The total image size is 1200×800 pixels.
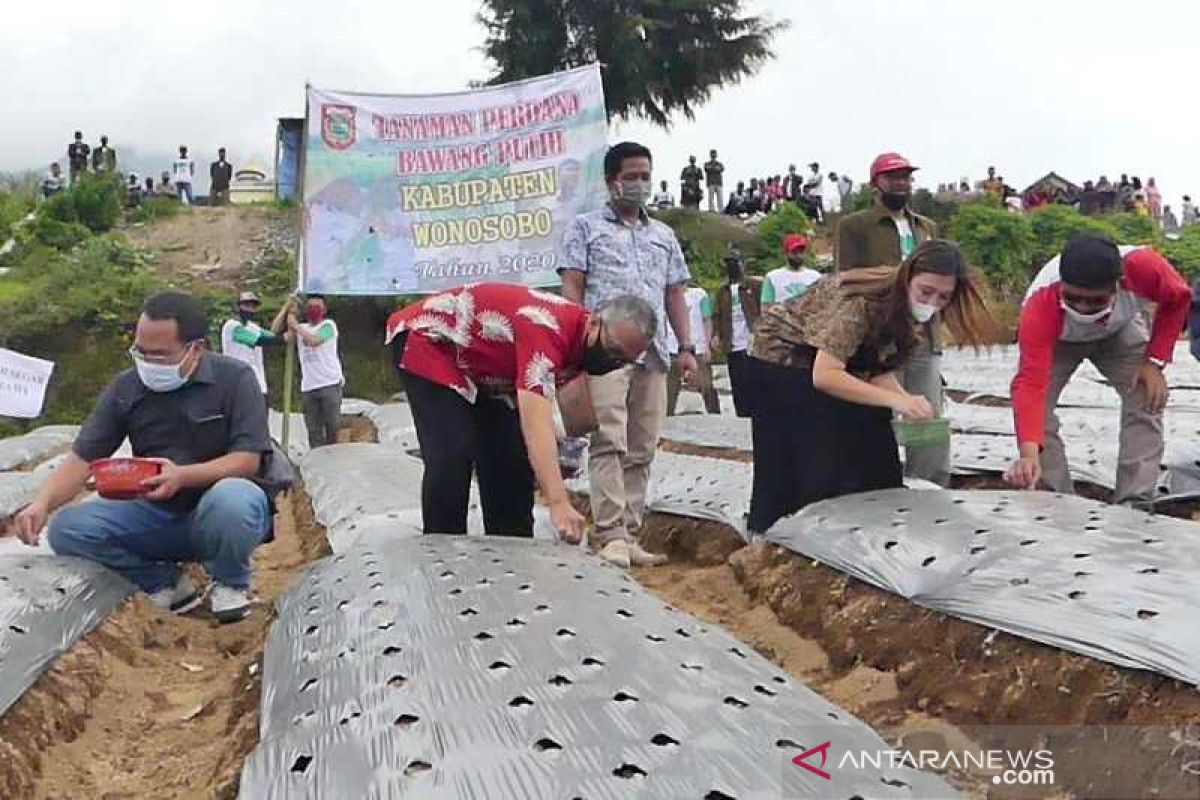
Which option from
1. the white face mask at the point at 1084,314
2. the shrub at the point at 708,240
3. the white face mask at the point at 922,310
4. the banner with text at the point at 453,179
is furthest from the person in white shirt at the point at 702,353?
the shrub at the point at 708,240

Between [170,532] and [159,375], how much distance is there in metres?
0.48

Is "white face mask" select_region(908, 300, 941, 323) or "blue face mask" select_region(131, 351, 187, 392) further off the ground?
"white face mask" select_region(908, 300, 941, 323)

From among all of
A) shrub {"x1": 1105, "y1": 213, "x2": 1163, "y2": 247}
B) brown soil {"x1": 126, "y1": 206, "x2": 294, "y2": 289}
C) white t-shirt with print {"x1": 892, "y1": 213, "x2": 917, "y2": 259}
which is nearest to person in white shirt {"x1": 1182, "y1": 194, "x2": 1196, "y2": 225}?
shrub {"x1": 1105, "y1": 213, "x2": 1163, "y2": 247}

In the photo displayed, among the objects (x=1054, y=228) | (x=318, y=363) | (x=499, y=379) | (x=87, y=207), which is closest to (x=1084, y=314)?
(x=499, y=379)

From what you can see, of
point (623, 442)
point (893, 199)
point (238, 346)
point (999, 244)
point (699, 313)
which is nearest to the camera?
point (623, 442)

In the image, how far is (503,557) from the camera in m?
2.69

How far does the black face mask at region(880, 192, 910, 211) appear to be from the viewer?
4.09 meters

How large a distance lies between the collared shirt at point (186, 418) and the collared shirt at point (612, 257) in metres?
1.07

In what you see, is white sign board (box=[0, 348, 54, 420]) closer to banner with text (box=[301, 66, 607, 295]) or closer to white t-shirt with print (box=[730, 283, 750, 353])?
banner with text (box=[301, 66, 607, 295])

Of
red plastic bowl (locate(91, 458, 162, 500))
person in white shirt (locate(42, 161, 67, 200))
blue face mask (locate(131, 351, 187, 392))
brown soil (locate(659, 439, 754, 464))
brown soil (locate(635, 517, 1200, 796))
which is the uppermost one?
person in white shirt (locate(42, 161, 67, 200))

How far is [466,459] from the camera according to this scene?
3191 mm

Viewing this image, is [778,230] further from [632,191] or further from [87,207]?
[632,191]

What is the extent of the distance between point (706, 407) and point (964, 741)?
6501 millimetres

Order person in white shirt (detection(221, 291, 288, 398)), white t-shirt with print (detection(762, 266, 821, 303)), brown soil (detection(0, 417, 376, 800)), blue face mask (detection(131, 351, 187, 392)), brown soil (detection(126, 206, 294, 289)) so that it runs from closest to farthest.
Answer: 1. brown soil (detection(0, 417, 376, 800))
2. blue face mask (detection(131, 351, 187, 392))
3. white t-shirt with print (detection(762, 266, 821, 303))
4. person in white shirt (detection(221, 291, 288, 398))
5. brown soil (detection(126, 206, 294, 289))
